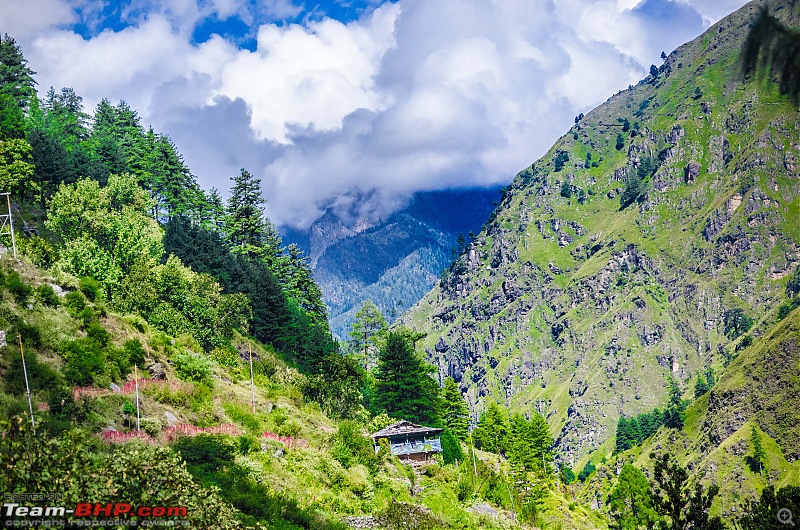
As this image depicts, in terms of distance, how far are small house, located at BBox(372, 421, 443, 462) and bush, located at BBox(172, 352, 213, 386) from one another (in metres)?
17.6

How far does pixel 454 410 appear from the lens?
87.9 meters

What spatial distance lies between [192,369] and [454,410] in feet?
165

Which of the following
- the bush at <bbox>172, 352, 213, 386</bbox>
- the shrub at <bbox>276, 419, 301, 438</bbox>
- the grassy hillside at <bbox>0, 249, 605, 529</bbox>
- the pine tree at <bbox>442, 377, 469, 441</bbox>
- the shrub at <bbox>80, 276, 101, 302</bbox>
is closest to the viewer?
the grassy hillside at <bbox>0, 249, 605, 529</bbox>

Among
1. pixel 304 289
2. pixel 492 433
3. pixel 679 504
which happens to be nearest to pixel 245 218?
pixel 304 289

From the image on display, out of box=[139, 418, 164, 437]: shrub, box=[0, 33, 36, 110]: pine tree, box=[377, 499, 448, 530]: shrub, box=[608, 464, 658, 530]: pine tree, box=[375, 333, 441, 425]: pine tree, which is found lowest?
box=[608, 464, 658, 530]: pine tree

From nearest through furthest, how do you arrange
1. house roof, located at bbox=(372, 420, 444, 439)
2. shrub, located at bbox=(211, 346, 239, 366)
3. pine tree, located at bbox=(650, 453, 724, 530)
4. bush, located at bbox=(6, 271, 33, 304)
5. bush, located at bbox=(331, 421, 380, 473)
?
1. pine tree, located at bbox=(650, 453, 724, 530)
2. bush, located at bbox=(6, 271, 33, 304)
3. bush, located at bbox=(331, 421, 380, 473)
4. shrub, located at bbox=(211, 346, 239, 366)
5. house roof, located at bbox=(372, 420, 444, 439)

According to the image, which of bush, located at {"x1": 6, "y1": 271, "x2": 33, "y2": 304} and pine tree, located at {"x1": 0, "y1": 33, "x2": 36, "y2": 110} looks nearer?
bush, located at {"x1": 6, "y1": 271, "x2": 33, "y2": 304}

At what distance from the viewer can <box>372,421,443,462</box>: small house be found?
2290 inches

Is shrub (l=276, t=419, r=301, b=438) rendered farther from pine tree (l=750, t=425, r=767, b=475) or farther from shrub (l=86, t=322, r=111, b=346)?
pine tree (l=750, t=425, r=767, b=475)

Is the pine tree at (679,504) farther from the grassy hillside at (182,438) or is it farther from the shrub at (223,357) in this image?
the shrub at (223,357)

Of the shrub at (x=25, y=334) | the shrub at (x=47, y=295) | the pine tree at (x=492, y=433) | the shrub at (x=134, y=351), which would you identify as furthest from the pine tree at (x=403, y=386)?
the shrub at (x=25, y=334)
